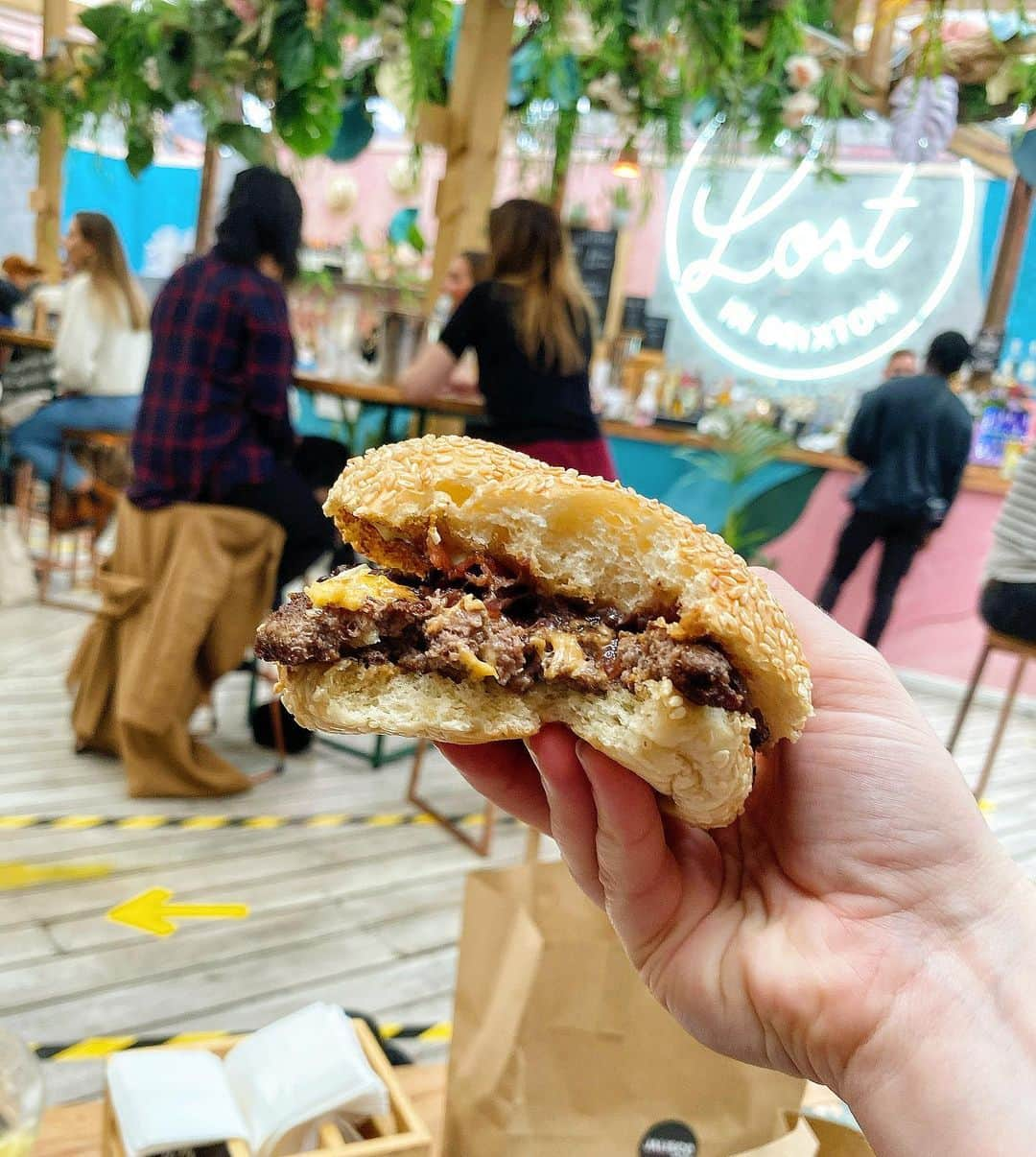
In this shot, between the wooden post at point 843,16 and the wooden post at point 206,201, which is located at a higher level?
the wooden post at point 843,16

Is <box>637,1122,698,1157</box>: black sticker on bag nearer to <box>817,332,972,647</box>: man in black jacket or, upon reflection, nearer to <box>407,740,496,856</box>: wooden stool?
<box>407,740,496,856</box>: wooden stool

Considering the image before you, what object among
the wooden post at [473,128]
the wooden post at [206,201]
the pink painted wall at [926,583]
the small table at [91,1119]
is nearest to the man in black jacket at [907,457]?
the pink painted wall at [926,583]

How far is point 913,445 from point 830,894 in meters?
4.23

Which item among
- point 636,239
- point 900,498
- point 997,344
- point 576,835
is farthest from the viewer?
point 636,239

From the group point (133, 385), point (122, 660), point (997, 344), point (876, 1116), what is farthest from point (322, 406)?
point (876, 1116)

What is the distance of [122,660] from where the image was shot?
3162mm

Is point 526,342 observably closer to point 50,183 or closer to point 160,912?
point 160,912

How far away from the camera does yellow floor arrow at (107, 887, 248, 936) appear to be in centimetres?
248

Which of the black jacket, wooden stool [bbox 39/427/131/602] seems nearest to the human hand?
the black jacket

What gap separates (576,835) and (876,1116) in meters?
0.41

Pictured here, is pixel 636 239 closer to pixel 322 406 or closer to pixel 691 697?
pixel 322 406

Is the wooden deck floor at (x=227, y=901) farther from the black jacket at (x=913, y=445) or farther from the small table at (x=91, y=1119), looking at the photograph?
the black jacket at (x=913, y=445)

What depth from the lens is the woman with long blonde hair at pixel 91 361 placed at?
4.79 metres

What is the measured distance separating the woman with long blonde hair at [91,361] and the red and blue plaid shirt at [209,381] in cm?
194
